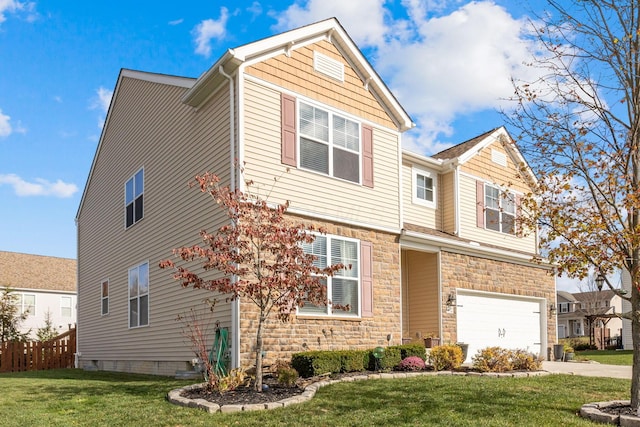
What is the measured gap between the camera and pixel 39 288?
35969mm

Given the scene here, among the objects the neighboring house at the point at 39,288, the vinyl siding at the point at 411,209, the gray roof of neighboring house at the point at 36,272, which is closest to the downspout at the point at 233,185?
the vinyl siding at the point at 411,209

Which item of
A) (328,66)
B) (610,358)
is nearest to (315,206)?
(328,66)

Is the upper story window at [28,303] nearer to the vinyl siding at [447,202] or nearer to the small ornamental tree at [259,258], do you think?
the vinyl siding at [447,202]

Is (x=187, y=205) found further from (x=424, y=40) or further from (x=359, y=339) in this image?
(x=424, y=40)

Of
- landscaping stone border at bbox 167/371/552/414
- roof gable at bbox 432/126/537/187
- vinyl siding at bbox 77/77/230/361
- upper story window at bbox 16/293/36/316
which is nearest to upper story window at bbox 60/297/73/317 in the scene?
upper story window at bbox 16/293/36/316

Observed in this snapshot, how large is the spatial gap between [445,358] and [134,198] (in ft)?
31.8

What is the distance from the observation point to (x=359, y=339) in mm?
13242

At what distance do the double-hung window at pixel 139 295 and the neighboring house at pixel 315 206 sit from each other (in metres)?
0.05

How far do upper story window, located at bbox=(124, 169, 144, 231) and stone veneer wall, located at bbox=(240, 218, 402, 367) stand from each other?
6.26m

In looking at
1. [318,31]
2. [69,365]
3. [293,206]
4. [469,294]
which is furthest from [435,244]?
[69,365]

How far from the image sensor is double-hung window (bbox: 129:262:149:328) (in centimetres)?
1576

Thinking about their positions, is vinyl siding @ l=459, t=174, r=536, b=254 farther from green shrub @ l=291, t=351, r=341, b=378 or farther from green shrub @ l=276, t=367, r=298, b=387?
green shrub @ l=276, t=367, r=298, b=387

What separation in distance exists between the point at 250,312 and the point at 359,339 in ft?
9.79

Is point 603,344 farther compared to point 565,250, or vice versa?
point 603,344
